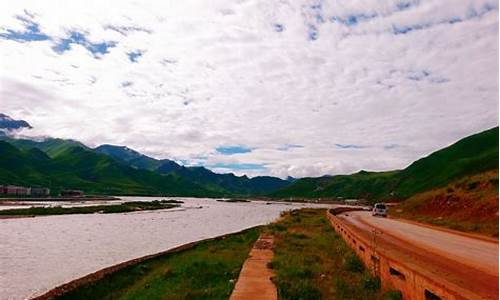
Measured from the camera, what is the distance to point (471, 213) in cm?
4616

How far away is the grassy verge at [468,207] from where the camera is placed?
3990cm

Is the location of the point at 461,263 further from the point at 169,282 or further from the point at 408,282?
the point at 169,282

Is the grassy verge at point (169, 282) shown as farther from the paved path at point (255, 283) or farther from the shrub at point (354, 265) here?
the shrub at point (354, 265)

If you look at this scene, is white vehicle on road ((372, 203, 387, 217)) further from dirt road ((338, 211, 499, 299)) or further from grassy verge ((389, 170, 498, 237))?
dirt road ((338, 211, 499, 299))

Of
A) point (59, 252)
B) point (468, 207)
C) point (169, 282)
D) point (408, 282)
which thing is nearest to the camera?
point (408, 282)

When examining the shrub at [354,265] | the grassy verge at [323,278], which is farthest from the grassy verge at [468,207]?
the grassy verge at [323,278]

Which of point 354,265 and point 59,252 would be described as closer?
point 354,265

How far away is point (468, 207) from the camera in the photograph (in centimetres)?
4909

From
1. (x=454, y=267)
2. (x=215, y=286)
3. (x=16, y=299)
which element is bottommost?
(x=16, y=299)

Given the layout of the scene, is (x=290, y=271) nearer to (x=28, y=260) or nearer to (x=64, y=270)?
(x=64, y=270)

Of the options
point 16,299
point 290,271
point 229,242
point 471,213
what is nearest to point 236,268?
point 290,271

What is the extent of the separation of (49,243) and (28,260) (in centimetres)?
1290

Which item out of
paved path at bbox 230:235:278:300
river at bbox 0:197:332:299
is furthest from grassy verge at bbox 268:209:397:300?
river at bbox 0:197:332:299

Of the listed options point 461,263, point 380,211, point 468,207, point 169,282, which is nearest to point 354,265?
point 461,263
